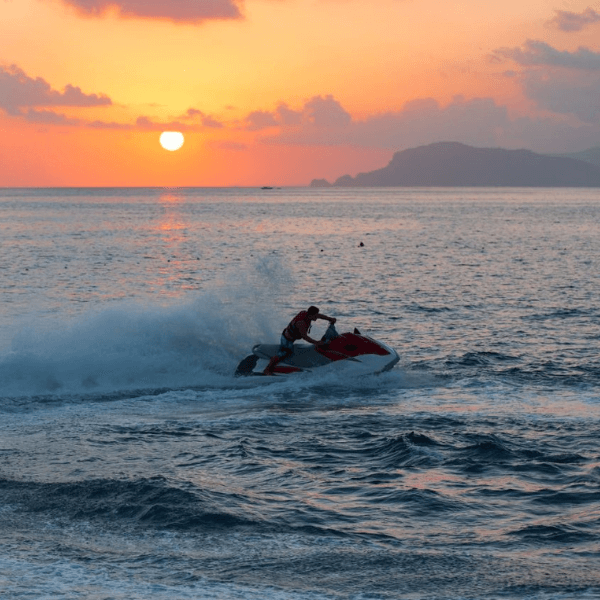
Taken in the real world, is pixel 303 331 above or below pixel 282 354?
above

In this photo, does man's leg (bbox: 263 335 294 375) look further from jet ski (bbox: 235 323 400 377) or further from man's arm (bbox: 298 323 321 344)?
man's arm (bbox: 298 323 321 344)

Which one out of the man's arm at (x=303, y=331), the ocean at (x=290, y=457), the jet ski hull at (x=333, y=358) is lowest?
the ocean at (x=290, y=457)

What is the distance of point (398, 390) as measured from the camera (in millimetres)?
19719

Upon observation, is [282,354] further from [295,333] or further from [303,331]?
[303,331]

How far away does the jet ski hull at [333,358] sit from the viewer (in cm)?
2048

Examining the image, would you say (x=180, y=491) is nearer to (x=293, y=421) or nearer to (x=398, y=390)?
(x=293, y=421)

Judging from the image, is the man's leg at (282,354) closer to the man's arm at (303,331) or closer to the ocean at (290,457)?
the ocean at (290,457)

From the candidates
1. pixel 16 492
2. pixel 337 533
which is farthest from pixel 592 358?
pixel 16 492

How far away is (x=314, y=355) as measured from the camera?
20.9 meters

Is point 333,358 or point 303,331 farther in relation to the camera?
point 333,358

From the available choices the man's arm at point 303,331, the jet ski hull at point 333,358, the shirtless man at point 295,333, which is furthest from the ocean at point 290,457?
the man's arm at point 303,331

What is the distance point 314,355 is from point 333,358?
1.77 ft

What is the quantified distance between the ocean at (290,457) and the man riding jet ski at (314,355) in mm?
345

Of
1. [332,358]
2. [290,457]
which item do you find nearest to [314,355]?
[332,358]
